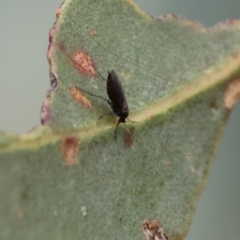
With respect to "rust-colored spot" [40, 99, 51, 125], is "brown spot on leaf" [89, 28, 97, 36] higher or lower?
higher

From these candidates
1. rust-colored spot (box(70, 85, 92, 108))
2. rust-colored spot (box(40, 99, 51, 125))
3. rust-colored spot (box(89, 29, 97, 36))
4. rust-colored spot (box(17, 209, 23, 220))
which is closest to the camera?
rust-colored spot (box(17, 209, 23, 220))

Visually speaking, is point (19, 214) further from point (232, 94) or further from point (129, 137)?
point (232, 94)

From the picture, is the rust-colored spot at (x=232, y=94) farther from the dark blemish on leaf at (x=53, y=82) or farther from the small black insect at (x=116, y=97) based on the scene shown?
the dark blemish on leaf at (x=53, y=82)

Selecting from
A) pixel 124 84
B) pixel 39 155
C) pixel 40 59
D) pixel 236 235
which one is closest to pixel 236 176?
pixel 236 235

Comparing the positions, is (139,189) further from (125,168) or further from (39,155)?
(39,155)

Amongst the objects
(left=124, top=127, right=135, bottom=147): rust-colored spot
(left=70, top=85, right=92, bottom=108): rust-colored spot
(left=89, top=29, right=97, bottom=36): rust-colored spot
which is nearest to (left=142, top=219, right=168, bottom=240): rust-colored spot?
(left=124, top=127, right=135, bottom=147): rust-colored spot

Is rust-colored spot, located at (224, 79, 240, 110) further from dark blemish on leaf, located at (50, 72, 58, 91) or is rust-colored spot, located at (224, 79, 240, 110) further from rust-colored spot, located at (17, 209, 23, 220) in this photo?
rust-colored spot, located at (17, 209, 23, 220)
